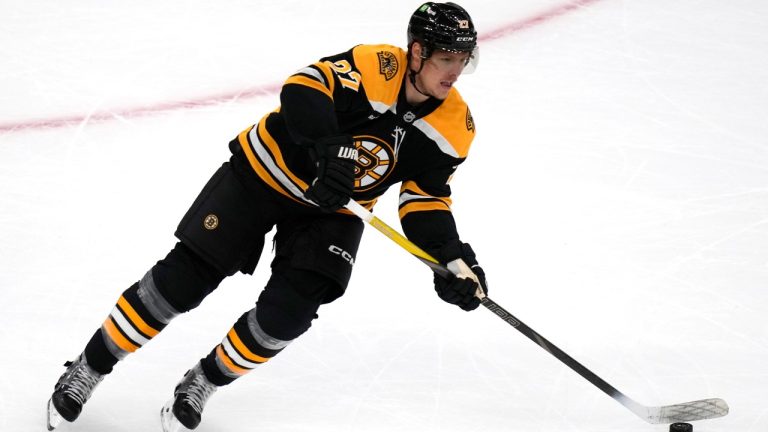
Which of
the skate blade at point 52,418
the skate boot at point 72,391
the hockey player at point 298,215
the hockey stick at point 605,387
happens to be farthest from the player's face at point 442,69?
the skate blade at point 52,418

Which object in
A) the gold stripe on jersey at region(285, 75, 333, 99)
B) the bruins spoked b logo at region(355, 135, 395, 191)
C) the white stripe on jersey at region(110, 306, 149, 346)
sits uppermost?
the gold stripe on jersey at region(285, 75, 333, 99)

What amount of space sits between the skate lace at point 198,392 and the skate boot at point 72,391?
0.25m

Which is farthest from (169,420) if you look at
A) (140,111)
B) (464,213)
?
(140,111)

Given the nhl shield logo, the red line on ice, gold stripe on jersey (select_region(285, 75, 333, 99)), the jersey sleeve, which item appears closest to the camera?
gold stripe on jersey (select_region(285, 75, 333, 99))

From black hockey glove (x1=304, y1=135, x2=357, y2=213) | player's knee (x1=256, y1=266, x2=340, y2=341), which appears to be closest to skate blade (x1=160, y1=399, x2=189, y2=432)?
player's knee (x1=256, y1=266, x2=340, y2=341)

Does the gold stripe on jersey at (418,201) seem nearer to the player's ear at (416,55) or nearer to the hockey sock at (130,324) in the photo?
the player's ear at (416,55)

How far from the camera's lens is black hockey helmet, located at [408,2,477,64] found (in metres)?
2.83

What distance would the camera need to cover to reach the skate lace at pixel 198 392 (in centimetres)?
292

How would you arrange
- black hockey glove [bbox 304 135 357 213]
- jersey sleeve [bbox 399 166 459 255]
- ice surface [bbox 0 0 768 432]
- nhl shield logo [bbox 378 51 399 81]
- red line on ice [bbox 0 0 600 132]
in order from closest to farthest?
black hockey glove [bbox 304 135 357 213]
nhl shield logo [bbox 378 51 399 81]
jersey sleeve [bbox 399 166 459 255]
ice surface [bbox 0 0 768 432]
red line on ice [bbox 0 0 600 132]

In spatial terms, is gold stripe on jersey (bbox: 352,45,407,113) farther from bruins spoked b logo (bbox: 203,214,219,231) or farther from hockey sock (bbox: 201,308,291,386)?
hockey sock (bbox: 201,308,291,386)

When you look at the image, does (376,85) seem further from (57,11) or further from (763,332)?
(57,11)

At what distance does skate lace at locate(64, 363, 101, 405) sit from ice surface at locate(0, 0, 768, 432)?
4.0 inches

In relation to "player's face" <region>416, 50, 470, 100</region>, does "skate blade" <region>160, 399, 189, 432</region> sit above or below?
below

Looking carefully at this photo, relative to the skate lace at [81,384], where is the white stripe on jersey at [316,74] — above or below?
above
